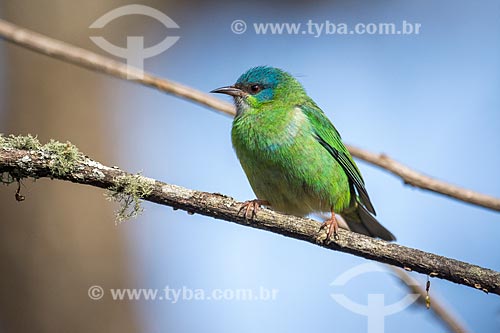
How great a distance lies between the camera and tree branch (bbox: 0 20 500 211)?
3688mm

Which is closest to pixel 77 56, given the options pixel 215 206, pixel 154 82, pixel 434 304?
pixel 154 82

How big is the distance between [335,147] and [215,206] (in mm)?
1667

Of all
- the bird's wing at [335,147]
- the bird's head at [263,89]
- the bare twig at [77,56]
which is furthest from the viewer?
the bird's head at [263,89]

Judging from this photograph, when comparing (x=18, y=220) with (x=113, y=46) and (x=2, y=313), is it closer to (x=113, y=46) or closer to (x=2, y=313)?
(x=2, y=313)

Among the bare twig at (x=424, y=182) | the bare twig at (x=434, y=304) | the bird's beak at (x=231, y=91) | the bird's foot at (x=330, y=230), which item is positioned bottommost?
the bare twig at (x=434, y=304)

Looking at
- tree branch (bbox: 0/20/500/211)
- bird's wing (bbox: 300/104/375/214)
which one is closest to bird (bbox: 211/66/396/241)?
bird's wing (bbox: 300/104/375/214)

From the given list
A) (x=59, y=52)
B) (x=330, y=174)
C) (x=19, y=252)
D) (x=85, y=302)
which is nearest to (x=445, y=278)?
(x=330, y=174)

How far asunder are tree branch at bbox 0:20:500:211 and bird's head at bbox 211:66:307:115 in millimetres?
911

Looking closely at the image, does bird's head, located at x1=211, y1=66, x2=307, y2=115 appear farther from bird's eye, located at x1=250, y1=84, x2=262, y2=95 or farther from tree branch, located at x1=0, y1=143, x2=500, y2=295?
tree branch, located at x1=0, y1=143, x2=500, y2=295

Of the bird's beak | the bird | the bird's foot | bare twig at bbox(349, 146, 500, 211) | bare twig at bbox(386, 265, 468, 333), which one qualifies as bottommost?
bare twig at bbox(386, 265, 468, 333)

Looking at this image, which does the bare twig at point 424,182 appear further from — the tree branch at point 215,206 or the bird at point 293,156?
the bird at point 293,156

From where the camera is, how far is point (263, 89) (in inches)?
208

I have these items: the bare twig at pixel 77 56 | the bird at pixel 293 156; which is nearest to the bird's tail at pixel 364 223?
the bird at pixel 293 156

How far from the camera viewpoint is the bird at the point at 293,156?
471 cm
